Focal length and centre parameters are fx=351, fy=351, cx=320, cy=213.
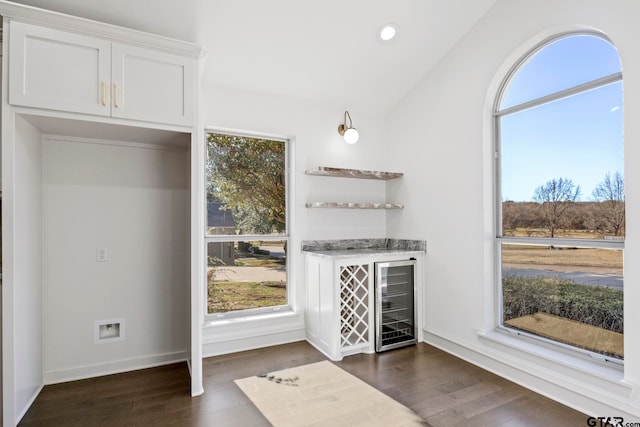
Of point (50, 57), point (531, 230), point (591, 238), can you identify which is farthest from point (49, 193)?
point (591, 238)

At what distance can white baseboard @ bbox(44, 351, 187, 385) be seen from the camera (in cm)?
267

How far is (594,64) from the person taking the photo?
2.43 meters

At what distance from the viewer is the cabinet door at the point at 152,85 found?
7.48 ft

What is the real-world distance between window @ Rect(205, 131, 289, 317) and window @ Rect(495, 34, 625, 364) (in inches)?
81.2

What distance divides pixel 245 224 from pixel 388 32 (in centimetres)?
216

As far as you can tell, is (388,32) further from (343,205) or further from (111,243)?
(111,243)

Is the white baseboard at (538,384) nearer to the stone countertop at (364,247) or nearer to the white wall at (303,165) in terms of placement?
the stone countertop at (364,247)

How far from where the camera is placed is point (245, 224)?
136 inches

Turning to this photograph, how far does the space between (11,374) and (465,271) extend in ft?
11.0

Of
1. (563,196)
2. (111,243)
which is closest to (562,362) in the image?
(563,196)

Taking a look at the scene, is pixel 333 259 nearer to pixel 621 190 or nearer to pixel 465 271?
pixel 465 271

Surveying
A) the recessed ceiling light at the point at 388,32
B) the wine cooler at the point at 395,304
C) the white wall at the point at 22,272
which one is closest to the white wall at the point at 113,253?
the white wall at the point at 22,272

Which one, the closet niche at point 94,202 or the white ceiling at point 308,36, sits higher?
the white ceiling at point 308,36

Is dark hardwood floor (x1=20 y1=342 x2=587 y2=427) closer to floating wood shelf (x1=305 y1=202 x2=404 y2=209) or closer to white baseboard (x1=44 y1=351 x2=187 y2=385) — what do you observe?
white baseboard (x1=44 y1=351 x2=187 y2=385)
